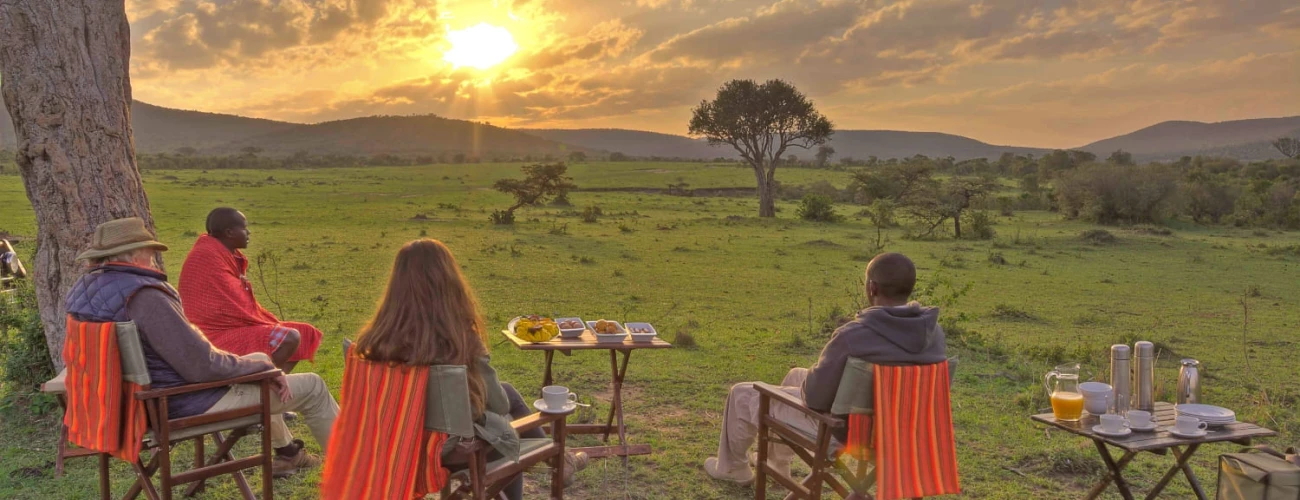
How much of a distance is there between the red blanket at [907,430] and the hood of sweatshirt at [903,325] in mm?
115

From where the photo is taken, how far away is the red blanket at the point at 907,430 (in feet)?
13.0

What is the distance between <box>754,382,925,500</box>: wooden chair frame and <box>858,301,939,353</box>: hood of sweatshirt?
0.47 meters

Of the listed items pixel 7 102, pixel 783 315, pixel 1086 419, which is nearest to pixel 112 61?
pixel 7 102

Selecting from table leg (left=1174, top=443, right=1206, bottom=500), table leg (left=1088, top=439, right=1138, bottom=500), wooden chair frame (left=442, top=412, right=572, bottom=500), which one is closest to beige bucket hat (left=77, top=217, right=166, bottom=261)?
wooden chair frame (left=442, top=412, right=572, bottom=500)

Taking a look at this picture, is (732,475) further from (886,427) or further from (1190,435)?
(1190,435)

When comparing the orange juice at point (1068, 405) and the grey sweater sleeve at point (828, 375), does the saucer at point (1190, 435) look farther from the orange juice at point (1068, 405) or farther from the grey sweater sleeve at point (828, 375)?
the grey sweater sleeve at point (828, 375)

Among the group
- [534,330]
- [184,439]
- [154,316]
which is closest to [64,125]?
[154,316]

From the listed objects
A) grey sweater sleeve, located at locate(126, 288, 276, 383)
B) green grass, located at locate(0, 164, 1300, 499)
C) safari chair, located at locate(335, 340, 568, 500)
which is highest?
grey sweater sleeve, located at locate(126, 288, 276, 383)

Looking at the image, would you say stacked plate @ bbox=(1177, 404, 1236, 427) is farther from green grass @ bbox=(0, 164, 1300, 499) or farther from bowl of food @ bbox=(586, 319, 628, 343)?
bowl of food @ bbox=(586, 319, 628, 343)

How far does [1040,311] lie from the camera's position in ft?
43.1

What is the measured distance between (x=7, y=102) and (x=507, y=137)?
619ft

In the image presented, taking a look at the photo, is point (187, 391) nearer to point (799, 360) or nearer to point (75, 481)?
point (75, 481)

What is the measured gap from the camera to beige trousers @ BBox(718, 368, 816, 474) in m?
4.80

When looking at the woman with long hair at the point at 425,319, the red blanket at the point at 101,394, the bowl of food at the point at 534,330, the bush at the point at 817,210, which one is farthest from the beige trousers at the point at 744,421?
the bush at the point at 817,210
